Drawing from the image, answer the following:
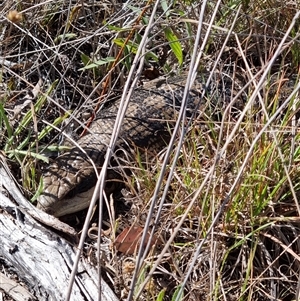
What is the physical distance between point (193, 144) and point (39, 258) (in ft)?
2.46

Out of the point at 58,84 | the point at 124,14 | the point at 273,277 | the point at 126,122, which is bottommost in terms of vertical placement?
the point at 273,277

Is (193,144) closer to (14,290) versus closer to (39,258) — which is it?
(39,258)

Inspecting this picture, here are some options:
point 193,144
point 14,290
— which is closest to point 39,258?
point 14,290

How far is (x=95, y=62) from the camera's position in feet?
10.2

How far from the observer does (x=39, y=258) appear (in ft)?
8.19

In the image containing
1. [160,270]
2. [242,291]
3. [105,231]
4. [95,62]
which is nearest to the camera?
[242,291]

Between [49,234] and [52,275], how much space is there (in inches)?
6.9

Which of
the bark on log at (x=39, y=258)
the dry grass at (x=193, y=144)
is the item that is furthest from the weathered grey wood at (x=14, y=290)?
the dry grass at (x=193, y=144)

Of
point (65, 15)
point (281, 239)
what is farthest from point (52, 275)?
point (65, 15)

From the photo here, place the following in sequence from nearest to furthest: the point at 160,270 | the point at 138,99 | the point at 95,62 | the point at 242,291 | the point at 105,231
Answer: the point at 242,291 < the point at 160,270 < the point at 105,231 < the point at 95,62 < the point at 138,99

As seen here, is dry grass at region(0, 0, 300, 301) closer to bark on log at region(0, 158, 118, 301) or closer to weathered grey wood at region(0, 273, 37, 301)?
bark on log at region(0, 158, 118, 301)

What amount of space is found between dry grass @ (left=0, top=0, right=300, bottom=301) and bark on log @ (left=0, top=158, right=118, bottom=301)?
0.45 feet

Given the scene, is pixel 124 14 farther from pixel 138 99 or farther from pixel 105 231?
pixel 105 231

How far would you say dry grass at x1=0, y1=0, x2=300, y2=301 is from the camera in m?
2.38
